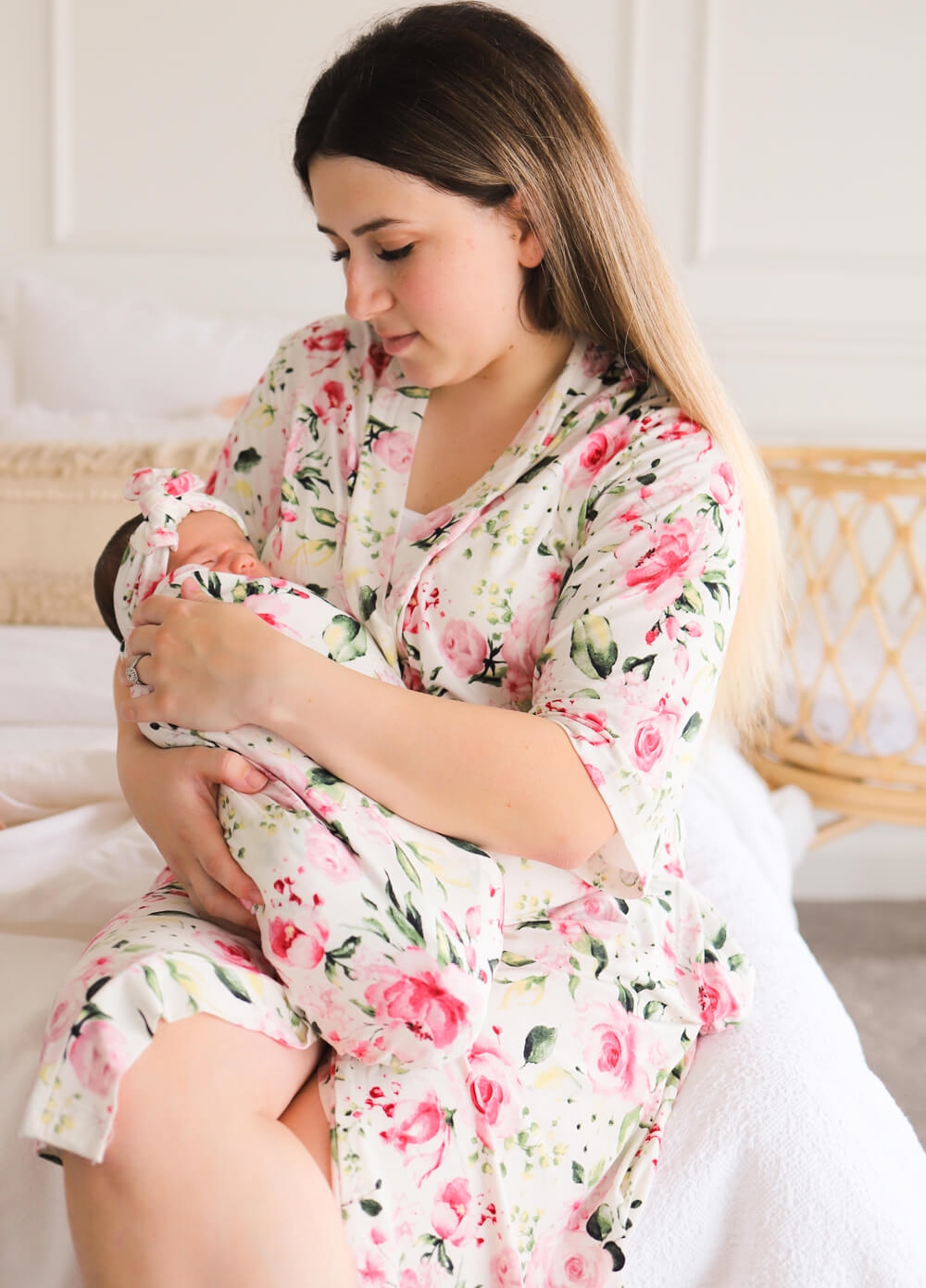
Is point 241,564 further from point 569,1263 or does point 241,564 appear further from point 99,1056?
point 569,1263

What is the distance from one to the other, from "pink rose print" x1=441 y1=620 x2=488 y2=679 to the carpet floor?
128cm

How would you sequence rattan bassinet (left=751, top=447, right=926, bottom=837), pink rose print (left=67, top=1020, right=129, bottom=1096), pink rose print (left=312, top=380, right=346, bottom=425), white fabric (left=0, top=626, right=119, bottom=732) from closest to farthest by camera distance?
pink rose print (left=67, top=1020, right=129, bottom=1096) < pink rose print (left=312, top=380, right=346, bottom=425) < white fabric (left=0, top=626, right=119, bottom=732) < rattan bassinet (left=751, top=447, right=926, bottom=837)

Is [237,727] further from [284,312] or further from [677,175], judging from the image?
[677,175]

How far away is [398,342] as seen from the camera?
122 centimetres

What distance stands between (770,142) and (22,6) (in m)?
1.71

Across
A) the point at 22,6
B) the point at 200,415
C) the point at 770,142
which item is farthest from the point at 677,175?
the point at 22,6

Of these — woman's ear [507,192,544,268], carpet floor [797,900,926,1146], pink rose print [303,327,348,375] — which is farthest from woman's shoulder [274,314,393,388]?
carpet floor [797,900,926,1146]

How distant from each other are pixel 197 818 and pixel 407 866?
19 centimetres

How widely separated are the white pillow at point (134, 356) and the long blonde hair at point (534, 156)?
133 cm

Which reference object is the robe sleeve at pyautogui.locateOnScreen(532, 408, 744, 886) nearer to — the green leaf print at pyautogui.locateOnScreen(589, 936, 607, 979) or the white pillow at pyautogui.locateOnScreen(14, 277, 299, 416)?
the green leaf print at pyautogui.locateOnScreen(589, 936, 607, 979)

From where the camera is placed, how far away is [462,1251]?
0.90 metres

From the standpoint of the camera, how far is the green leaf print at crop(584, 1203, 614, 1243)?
0.95 meters

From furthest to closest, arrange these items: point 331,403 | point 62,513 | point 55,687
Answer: point 62,513, point 55,687, point 331,403

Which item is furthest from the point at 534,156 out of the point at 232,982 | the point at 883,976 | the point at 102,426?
the point at 883,976
